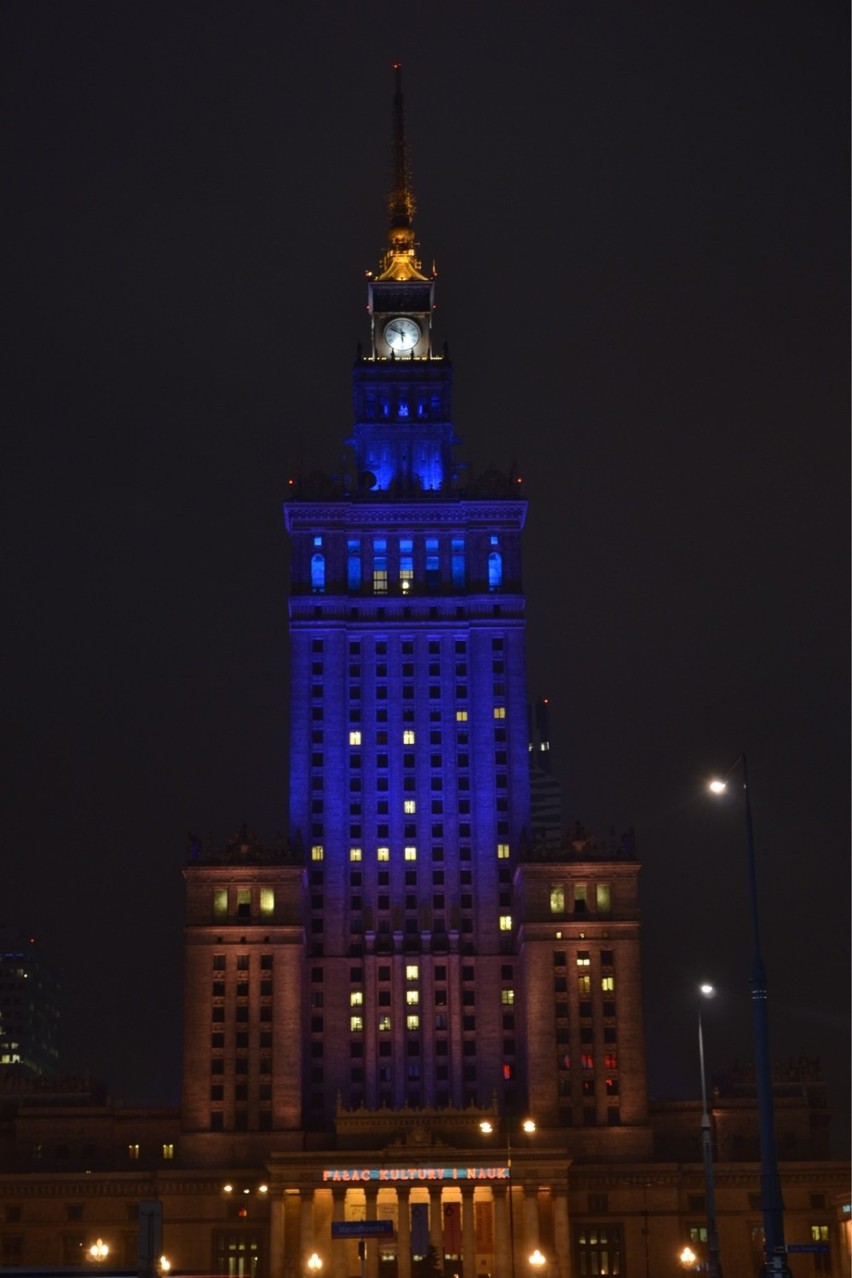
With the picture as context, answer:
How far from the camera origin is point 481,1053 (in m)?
168

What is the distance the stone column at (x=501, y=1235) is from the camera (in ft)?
479

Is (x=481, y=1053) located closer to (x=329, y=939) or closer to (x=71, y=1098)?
(x=329, y=939)

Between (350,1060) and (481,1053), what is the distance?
41.0 ft

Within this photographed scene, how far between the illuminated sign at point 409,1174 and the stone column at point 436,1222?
1.42 m

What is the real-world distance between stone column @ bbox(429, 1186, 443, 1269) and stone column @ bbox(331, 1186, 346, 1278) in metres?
7.49

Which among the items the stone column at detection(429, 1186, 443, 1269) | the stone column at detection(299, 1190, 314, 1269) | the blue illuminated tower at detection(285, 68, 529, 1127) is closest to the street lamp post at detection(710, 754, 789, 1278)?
the stone column at detection(429, 1186, 443, 1269)

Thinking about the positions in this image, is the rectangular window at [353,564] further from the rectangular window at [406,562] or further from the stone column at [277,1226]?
the stone column at [277,1226]

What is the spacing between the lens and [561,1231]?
14975 centimetres

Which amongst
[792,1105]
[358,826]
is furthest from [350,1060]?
[792,1105]

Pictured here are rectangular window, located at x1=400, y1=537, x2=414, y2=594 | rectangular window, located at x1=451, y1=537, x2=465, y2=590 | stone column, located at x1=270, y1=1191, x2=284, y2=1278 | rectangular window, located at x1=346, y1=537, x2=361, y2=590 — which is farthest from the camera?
rectangular window, located at x1=451, y1=537, x2=465, y2=590

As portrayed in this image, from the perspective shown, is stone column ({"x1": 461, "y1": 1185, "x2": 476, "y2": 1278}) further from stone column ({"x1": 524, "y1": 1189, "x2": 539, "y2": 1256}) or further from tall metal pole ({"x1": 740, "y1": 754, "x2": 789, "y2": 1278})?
tall metal pole ({"x1": 740, "y1": 754, "x2": 789, "y2": 1278})

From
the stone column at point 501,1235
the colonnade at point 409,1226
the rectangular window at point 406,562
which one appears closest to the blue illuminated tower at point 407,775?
the rectangular window at point 406,562

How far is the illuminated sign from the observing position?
152 m

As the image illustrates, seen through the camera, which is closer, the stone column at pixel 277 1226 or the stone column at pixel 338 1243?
the stone column at pixel 338 1243
